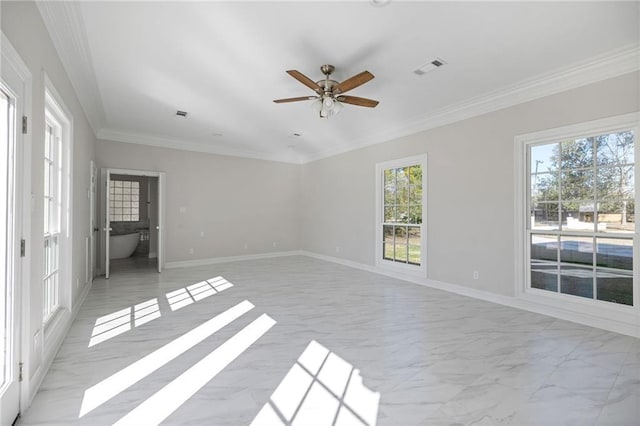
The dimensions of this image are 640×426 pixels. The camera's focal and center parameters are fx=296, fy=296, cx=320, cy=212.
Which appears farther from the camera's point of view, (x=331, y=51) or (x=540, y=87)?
(x=540, y=87)

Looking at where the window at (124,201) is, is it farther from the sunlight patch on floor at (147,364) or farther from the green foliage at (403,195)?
the green foliage at (403,195)

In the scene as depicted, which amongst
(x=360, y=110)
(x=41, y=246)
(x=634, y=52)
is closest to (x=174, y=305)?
(x=41, y=246)

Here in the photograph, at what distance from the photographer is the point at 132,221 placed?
8.65m

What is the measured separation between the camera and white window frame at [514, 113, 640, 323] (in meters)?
3.00

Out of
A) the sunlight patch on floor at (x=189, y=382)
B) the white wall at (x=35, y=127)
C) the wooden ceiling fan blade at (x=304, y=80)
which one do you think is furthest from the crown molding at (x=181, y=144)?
the sunlight patch on floor at (x=189, y=382)

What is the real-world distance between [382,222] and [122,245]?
640cm

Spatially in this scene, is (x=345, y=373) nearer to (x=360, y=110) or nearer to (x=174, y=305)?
(x=174, y=305)

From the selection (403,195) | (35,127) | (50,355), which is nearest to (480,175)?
(403,195)

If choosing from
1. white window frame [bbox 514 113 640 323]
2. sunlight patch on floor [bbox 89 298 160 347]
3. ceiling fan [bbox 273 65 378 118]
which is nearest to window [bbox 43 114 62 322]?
sunlight patch on floor [bbox 89 298 160 347]

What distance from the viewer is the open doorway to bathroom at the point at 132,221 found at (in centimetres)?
614

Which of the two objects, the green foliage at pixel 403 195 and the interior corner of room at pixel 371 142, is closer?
the interior corner of room at pixel 371 142

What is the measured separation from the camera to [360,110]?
4809 millimetres

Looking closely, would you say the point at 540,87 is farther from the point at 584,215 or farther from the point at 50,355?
the point at 50,355

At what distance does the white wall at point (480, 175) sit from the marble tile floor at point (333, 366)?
640mm
